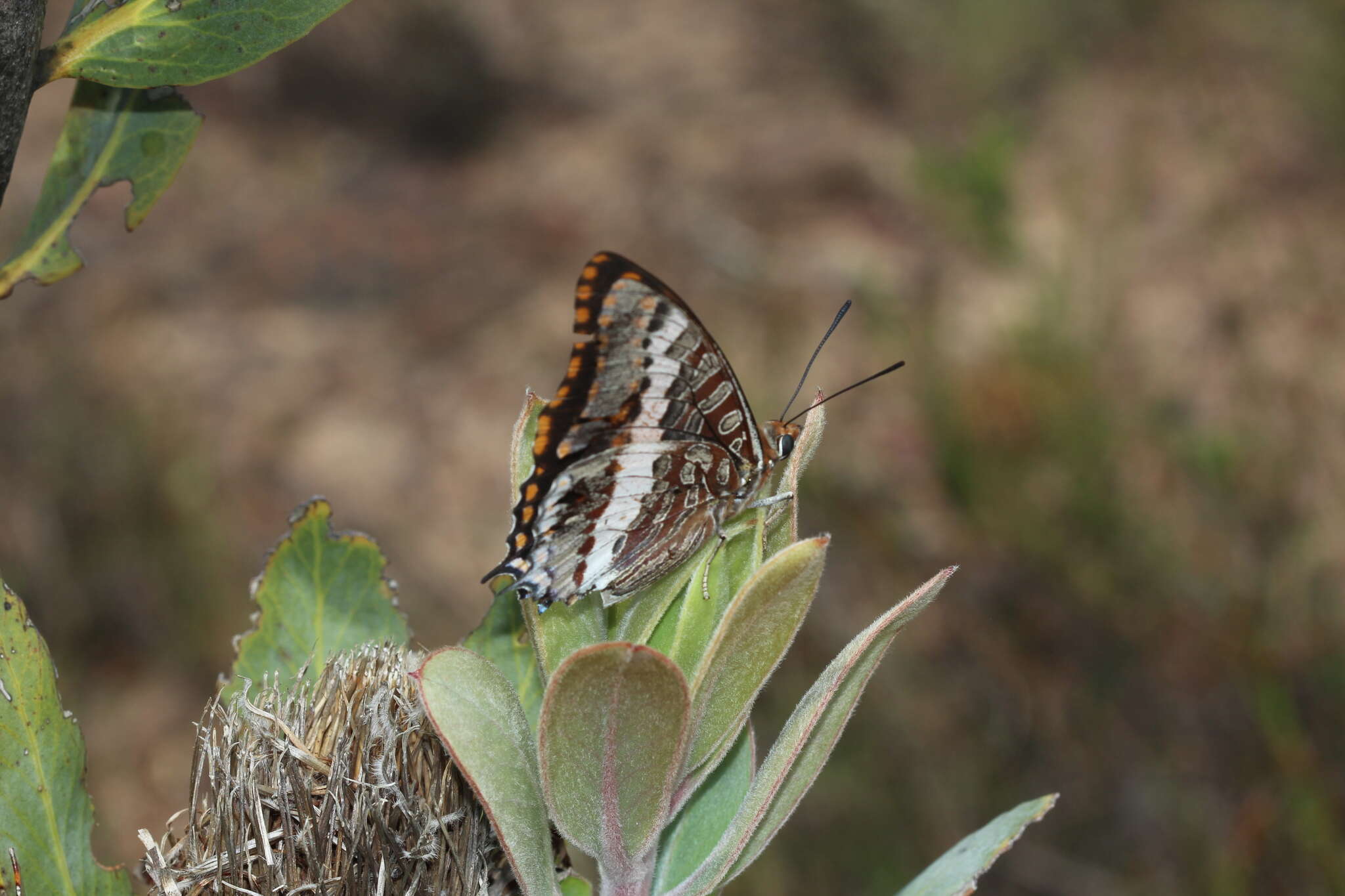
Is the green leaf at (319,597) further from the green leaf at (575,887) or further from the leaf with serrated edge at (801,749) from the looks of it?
the leaf with serrated edge at (801,749)

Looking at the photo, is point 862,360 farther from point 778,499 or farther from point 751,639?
point 751,639

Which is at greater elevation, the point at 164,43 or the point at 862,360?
the point at 164,43

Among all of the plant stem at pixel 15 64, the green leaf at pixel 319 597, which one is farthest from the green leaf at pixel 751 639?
the plant stem at pixel 15 64

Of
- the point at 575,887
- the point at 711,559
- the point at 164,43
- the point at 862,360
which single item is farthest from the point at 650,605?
the point at 862,360

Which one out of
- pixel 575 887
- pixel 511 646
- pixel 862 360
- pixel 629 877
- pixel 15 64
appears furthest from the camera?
pixel 862 360

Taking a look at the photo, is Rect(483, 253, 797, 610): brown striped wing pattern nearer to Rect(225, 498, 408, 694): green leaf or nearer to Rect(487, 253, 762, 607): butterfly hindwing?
Rect(487, 253, 762, 607): butterfly hindwing

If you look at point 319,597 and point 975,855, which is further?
point 319,597

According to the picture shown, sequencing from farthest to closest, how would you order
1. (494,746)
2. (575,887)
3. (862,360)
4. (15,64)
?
1. (862,360)
2. (575,887)
3. (494,746)
4. (15,64)
